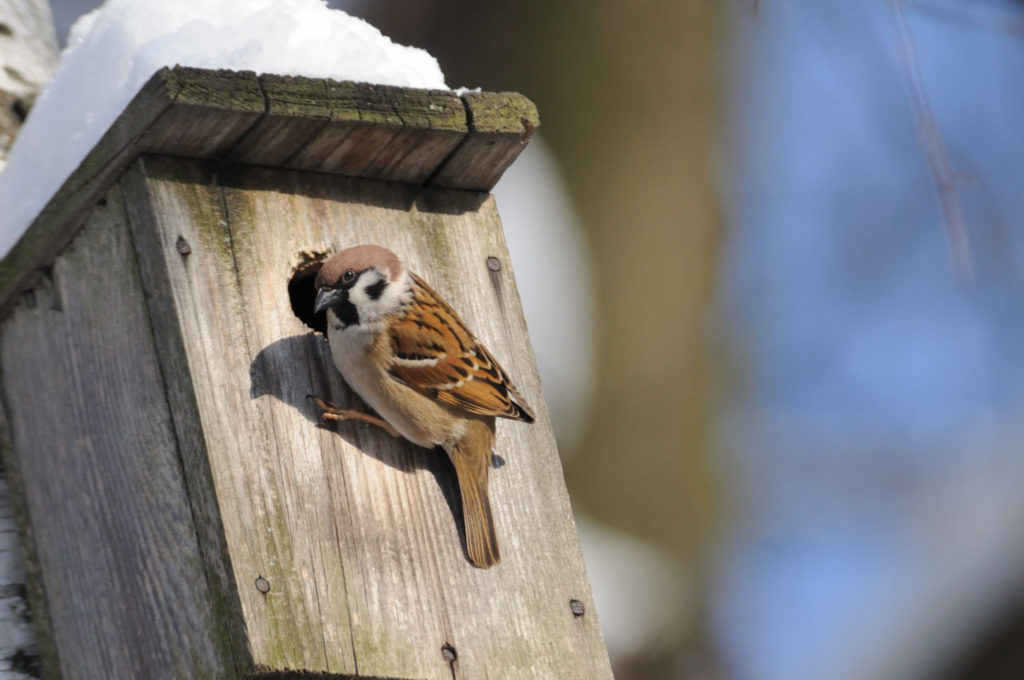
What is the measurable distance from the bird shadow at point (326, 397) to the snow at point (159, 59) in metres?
0.54

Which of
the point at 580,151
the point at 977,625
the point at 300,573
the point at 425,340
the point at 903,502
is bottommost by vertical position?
the point at 977,625

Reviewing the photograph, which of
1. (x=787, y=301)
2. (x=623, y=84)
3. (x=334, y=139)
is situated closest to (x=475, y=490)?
(x=334, y=139)

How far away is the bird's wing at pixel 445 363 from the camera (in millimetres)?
2629

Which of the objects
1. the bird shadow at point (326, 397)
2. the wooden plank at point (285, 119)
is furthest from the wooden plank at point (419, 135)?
the bird shadow at point (326, 397)

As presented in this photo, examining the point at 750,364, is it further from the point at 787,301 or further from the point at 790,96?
the point at 790,96

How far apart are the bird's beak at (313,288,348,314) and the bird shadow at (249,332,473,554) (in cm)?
8

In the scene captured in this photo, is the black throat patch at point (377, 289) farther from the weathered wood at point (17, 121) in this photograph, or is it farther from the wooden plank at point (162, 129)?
the weathered wood at point (17, 121)

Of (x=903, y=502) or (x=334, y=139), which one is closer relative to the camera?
(x=334, y=139)

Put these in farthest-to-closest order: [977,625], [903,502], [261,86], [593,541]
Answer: [903,502]
[593,541]
[977,625]
[261,86]

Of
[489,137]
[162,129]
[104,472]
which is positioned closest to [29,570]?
[104,472]

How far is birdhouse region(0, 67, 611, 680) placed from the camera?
2336mm

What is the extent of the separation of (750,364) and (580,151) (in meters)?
1.10

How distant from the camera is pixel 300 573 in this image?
2320 millimetres

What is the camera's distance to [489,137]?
2.80m
